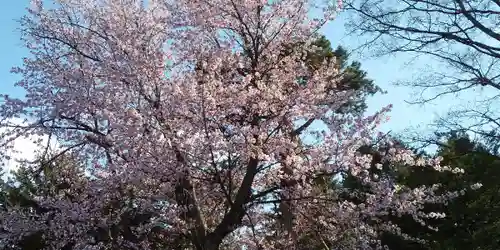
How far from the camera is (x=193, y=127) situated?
25.0 feet

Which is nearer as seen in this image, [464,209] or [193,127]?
[193,127]

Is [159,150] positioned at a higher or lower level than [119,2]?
lower

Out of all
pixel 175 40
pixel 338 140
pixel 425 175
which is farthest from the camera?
pixel 425 175

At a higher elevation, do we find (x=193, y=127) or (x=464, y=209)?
(x=464, y=209)

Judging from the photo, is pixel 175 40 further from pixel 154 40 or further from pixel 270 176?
pixel 270 176

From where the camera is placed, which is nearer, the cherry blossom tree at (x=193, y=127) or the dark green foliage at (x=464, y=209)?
the cherry blossom tree at (x=193, y=127)

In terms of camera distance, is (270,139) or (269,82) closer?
(270,139)

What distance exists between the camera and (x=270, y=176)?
876cm

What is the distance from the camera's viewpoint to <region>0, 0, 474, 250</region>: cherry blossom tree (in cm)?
753

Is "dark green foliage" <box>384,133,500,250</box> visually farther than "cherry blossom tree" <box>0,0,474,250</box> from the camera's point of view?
Yes

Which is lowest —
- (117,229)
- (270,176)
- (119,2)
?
(117,229)

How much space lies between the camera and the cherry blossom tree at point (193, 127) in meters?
7.53

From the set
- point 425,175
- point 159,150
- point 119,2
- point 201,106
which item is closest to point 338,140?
point 201,106

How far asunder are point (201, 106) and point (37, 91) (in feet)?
9.71
